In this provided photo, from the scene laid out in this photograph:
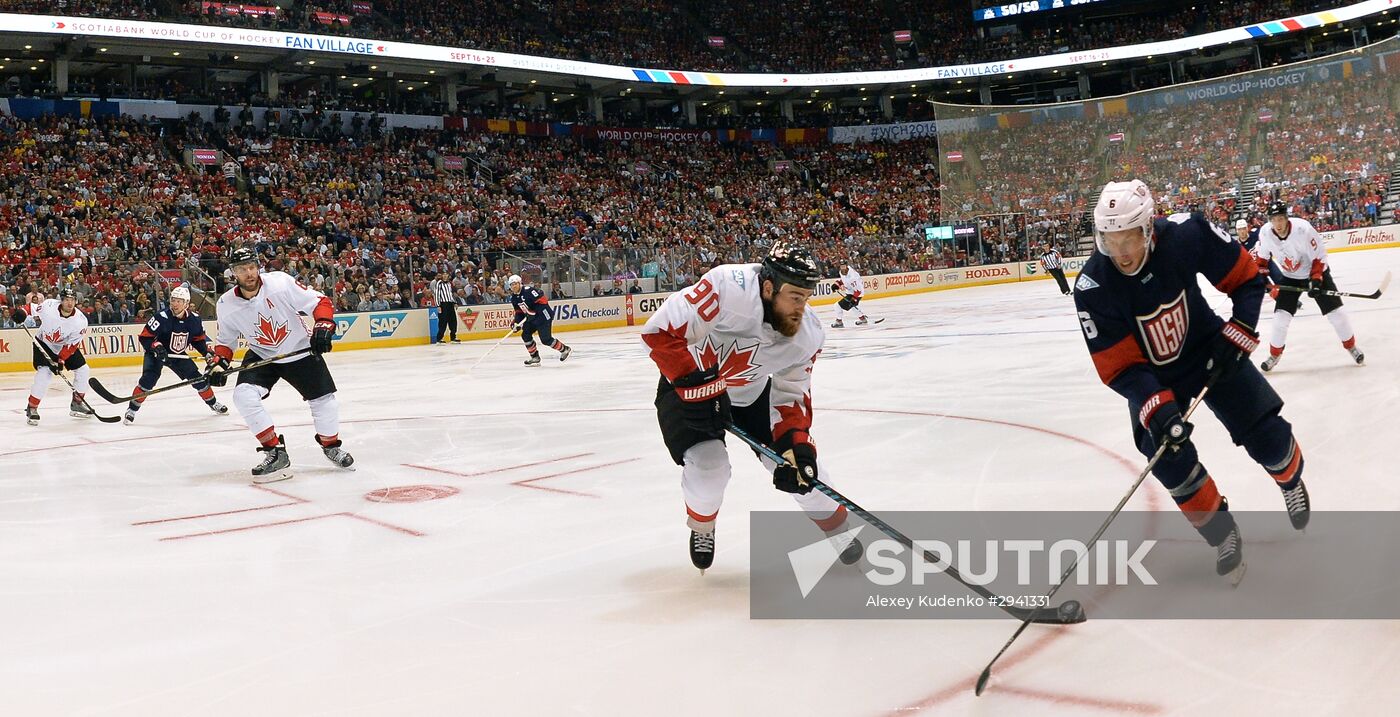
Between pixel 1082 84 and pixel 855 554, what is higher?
pixel 1082 84

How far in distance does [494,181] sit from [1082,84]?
89.0 ft

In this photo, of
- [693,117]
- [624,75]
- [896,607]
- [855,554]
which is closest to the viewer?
[896,607]

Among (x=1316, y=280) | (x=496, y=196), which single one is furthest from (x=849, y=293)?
(x=496, y=196)

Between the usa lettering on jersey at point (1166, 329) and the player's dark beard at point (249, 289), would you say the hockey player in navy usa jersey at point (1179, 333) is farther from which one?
the player's dark beard at point (249, 289)

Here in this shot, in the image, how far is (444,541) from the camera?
199 inches

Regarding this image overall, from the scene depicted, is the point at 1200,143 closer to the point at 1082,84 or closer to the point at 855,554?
Answer: the point at 1082,84

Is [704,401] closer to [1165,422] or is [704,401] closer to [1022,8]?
[1165,422]

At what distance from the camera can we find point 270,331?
7254 mm

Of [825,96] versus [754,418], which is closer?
[754,418]

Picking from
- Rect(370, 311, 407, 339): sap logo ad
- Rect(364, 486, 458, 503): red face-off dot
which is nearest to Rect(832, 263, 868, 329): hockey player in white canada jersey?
Rect(370, 311, 407, 339): sap logo ad

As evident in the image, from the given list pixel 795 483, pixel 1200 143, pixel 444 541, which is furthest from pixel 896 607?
pixel 1200 143

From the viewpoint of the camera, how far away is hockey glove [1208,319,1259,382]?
3.57 meters

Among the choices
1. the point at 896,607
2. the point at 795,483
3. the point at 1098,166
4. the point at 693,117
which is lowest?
the point at 896,607

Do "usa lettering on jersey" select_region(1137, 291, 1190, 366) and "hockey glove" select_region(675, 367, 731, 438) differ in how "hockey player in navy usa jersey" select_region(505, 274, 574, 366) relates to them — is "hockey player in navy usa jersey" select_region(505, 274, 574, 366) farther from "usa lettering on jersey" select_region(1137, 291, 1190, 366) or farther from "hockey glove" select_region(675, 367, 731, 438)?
"usa lettering on jersey" select_region(1137, 291, 1190, 366)
